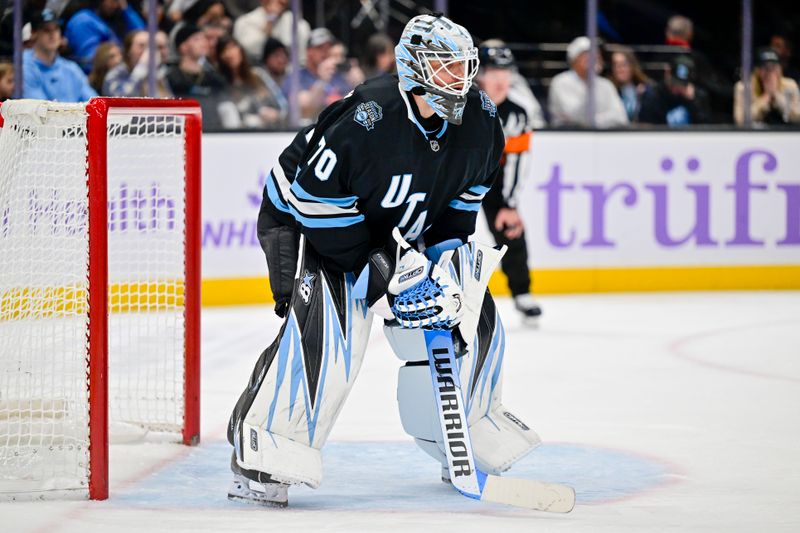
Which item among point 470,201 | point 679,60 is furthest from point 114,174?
point 679,60

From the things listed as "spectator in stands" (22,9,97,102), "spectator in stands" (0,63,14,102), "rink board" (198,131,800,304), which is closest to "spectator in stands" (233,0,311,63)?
"spectator in stands" (22,9,97,102)

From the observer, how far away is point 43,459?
3482mm

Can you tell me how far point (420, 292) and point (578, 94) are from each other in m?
4.90

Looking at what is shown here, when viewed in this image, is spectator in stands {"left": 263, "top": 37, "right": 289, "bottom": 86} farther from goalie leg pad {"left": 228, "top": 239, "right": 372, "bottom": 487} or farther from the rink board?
goalie leg pad {"left": 228, "top": 239, "right": 372, "bottom": 487}

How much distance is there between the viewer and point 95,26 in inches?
275

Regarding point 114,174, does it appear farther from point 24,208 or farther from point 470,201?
point 470,201

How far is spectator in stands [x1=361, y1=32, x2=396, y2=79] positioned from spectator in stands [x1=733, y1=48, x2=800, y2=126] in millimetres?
2020

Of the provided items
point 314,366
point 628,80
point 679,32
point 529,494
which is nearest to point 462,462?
point 529,494

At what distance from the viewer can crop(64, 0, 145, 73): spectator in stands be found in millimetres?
6918

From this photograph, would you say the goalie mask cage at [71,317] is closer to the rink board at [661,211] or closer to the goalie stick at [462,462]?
the goalie stick at [462,462]

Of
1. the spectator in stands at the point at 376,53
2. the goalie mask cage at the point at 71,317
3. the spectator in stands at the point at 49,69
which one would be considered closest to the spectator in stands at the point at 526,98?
the spectator in stands at the point at 376,53

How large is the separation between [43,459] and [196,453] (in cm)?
46

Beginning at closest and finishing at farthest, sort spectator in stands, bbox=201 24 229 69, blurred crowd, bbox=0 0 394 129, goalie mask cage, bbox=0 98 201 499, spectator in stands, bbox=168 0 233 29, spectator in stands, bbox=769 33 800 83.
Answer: goalie mask cage, bbox=0 98 201 499, blurred crowd, bbox=0 0 394 129, spectator in stands, bbox=168 0 233 29, spectator in stands, bbox=201 24 229 69, spectator in stands, bbox=769 33 800 83

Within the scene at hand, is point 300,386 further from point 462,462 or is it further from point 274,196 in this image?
point 274,196
